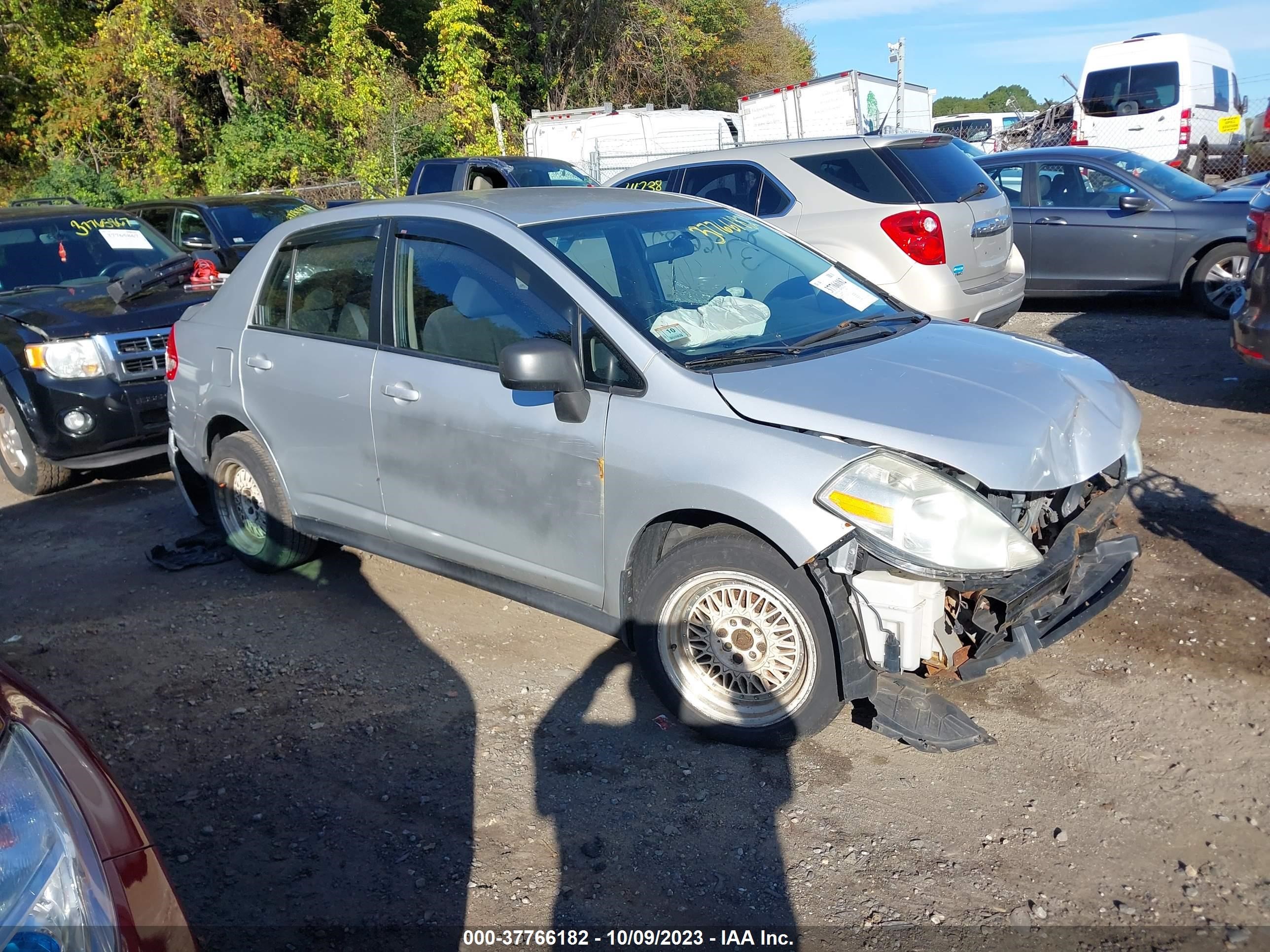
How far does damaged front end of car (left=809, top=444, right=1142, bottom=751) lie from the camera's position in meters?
3.18

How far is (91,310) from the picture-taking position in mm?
7051

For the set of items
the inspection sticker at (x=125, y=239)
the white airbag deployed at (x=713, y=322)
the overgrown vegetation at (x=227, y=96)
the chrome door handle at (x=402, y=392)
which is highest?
the overgrown vegetation at (x=227, y=96)

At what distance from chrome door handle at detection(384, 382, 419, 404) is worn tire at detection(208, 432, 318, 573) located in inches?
43.6

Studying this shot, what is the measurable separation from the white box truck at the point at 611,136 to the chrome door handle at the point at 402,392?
14.9 metres

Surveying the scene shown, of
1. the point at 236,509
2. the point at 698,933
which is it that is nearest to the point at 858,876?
the point at 698,933

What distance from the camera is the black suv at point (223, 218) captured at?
422 inches

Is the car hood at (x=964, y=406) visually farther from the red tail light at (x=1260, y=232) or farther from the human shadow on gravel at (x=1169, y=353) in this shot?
the human shadow on gravel at (x=1169, y=353)

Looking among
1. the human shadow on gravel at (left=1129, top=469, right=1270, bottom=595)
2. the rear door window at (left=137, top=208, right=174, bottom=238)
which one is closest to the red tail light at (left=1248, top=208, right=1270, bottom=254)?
the human shadow on gravel at (left=1129, top=469, right=1270, bottom=595)

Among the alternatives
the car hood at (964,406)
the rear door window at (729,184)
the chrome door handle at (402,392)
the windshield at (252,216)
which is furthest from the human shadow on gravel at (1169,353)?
the windshield at (252,216)

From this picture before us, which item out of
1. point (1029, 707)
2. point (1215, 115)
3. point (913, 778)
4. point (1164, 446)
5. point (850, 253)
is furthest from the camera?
point (1215, 115)

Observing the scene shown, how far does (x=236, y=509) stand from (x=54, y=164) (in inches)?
847

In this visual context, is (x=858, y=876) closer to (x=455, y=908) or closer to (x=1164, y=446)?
(x=455, y=908)

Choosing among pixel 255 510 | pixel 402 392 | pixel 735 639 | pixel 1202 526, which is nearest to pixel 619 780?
pixel 735 639

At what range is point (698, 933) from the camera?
2854 millimetres
